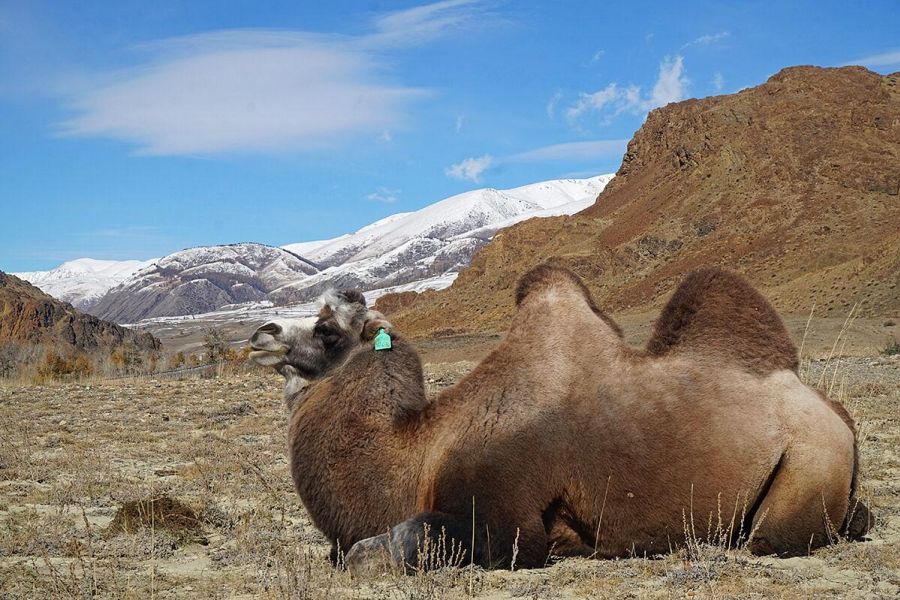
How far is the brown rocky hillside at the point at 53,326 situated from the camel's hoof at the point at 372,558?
42303 millimetres

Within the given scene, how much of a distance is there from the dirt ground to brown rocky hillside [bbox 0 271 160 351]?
36.4 m

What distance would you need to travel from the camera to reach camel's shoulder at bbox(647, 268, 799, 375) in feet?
17.8

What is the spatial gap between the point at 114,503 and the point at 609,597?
4.69m

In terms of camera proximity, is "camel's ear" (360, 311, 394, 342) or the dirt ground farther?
"camel's ear" (360, 311, 394, 342)

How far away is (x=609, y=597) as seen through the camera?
14.7ft

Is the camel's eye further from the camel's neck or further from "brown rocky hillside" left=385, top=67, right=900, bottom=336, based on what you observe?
"brown rocky hillside" left=385, top=67, right=900, bottom=336

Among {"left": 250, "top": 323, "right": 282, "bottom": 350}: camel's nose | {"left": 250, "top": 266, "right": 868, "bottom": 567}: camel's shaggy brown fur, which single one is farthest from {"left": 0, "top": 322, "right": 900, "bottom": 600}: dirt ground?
{"left": 250, "top": 323, "right": 282, "bottom": 350}: camel's nose

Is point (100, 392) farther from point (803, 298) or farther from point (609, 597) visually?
point (803, 298)

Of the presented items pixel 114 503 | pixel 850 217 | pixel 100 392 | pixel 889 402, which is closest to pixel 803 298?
pixel 850 217

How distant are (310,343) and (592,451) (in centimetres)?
227

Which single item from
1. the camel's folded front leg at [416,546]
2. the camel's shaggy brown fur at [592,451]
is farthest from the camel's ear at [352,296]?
the camel's folded front leg at [416,546]

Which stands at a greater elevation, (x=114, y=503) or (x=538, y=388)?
(x=538, y=388)

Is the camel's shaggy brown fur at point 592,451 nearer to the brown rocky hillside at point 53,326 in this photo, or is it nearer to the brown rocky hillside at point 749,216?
the brown rocky hillside at point 749,216

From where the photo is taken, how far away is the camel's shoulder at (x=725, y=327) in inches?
213
